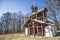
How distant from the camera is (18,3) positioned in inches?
91.6

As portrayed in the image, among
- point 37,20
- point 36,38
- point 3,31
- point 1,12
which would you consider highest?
point 1,12

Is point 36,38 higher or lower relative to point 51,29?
lower

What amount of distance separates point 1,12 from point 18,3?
14.8 inches

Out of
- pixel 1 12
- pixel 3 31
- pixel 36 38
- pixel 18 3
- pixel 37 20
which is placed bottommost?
pixel 36 38

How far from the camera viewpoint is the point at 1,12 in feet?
7.50

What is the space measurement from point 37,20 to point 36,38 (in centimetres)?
34

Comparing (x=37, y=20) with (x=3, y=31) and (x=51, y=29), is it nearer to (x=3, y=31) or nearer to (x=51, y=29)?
(x=51, y=29)

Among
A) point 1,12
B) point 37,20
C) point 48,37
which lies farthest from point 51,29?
point 1,12

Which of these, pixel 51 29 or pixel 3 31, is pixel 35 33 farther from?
pixel 3 31

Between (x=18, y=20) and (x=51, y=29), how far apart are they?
64cm

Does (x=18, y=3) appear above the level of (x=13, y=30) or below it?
above

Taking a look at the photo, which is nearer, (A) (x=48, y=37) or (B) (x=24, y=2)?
(A) (x=48, y=37)

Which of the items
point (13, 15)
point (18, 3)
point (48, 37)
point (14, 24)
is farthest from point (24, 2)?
point (48, 37)

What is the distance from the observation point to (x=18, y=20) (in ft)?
7.32
